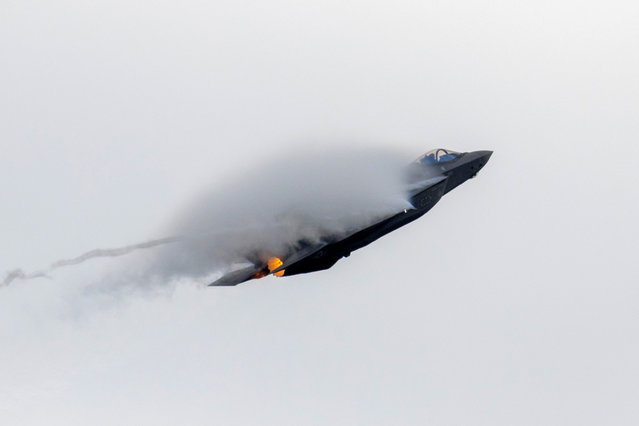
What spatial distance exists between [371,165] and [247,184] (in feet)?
19.4

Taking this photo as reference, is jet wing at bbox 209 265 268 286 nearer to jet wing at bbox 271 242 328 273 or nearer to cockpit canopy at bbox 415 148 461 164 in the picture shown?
jet wing at bbox 271 242 328 273

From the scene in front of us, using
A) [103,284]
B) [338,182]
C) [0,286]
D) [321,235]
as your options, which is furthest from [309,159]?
[0,286]

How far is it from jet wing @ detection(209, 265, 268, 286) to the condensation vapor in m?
0.71

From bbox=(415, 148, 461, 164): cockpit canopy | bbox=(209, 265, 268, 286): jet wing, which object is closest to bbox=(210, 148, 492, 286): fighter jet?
bbox=(209, 265, 268, 286): jet wing

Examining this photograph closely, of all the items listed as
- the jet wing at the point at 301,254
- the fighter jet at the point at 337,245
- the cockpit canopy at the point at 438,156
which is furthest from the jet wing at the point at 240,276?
the cockpit canopy at the point at 438,156

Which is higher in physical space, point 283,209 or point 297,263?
point 283,209

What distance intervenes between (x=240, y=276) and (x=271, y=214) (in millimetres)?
3311

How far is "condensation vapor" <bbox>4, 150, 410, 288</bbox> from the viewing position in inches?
1585

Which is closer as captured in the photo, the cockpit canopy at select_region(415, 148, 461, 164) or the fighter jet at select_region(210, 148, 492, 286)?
the fighter jet at select_region(210, 148, 492, 286)

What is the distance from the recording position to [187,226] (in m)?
42.6

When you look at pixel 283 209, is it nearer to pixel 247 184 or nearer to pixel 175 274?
pixel 247 184

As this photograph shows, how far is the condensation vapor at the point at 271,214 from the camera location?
4025 cm

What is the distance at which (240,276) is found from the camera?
39938mm

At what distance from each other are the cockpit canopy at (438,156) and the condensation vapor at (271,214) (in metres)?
1.18
